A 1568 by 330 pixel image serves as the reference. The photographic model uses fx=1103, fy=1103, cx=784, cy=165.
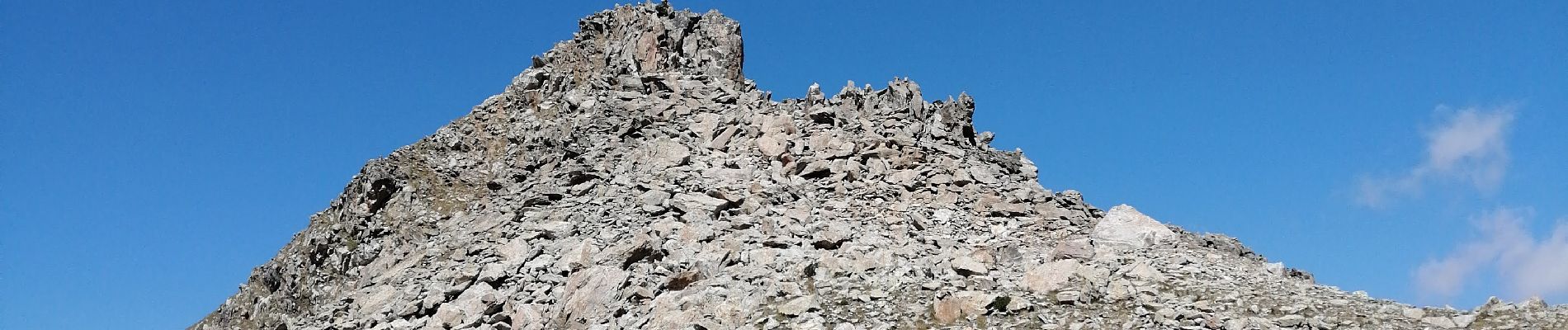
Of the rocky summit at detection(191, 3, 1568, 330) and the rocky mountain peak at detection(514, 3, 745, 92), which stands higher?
the rocky mountain peak at detection(514, 3, 745, 92)

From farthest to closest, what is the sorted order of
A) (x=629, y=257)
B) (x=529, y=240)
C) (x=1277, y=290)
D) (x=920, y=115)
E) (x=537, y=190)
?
1. (x=920, y=115)
2. (x=537, y=190)
3. (x=529, y=240)
4. (x=629, y=257)
5. (x=1277, y=290)

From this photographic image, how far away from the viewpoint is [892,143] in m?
35.5

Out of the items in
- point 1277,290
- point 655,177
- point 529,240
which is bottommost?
point 1277,290

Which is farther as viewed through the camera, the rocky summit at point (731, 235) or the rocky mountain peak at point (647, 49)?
the rocky mountain peak at point (647, 49)

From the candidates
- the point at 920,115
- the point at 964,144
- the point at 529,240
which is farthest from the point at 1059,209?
the point at 529,240

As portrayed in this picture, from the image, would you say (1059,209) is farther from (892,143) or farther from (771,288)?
(771,288)

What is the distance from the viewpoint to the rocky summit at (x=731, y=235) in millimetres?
26484

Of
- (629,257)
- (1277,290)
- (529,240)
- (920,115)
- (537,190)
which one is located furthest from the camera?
(920,115)

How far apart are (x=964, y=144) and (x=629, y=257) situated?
12671 mm

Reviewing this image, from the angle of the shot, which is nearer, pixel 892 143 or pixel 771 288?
pixel 771 288

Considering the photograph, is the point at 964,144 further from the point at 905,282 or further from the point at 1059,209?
the point at 905,282

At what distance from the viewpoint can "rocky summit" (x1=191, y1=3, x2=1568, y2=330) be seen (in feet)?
86.9

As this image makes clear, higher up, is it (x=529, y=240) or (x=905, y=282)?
(x=529, y=240)

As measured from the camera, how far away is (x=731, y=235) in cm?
3027
